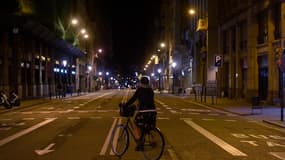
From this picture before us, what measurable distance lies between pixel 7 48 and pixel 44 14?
64.7 ft

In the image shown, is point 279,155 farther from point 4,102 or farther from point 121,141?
point 4,102

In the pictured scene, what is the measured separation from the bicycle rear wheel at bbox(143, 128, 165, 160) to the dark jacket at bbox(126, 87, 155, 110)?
606mm

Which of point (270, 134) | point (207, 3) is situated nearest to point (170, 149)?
point (270, 134)

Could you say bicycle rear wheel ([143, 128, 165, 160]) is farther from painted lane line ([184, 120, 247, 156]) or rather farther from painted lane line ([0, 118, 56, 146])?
painted lane line ([0, 118, 56, 146])

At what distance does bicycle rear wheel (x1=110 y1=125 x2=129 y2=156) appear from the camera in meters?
13.1

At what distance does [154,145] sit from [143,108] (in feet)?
2.98

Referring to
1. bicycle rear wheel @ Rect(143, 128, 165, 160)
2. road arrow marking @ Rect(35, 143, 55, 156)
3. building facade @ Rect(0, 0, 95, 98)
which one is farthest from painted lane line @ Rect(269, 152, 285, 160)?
building facade @ Rect(0, 0, 95, 98)

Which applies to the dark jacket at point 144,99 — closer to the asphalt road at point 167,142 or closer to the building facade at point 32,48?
the asphalt road at point 167,142

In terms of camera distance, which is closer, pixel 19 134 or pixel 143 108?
pixel 143 108

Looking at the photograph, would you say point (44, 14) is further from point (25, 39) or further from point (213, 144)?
point (213, 144)

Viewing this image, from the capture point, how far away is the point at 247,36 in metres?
48.2

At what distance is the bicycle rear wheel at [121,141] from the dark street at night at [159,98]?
4cm

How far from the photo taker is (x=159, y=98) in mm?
63719

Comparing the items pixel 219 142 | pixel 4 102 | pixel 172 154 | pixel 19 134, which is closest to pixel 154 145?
pixel 172 154
